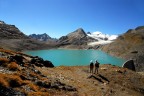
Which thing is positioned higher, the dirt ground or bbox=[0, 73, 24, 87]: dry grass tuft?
bbox=[0, 73, 24, 87]: dry grass tuft

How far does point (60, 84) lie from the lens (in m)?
28.2

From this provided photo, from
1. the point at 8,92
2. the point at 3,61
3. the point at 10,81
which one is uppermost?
the point at 3,61

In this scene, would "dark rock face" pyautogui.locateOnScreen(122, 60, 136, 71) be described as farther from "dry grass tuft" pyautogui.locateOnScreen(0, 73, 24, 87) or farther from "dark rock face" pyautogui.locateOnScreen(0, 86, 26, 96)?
"dark rock face" pyautogui.locateOnScreen(0, 86, 26, 96)

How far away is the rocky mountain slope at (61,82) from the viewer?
2308 cm

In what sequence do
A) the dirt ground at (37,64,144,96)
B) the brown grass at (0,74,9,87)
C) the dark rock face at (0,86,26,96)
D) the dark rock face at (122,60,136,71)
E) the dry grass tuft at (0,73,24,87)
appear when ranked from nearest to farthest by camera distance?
the dark rock face at (0,86,26,96) → the brown grass at (0,74,9,87) → the dry grass tuft at (0,73,24,87) → the dirt ground at (37,64,144,96) → the dark rock face at (122,60,136,71)

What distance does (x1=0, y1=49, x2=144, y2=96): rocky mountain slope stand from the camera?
2308 centimetres

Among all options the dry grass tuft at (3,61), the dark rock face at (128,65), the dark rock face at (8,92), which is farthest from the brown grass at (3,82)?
the dark rock face at (128,65)

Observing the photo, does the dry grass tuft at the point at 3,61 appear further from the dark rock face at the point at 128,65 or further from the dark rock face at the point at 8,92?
the dark rock face at the point at 128,65

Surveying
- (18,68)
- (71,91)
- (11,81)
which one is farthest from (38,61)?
(11,81)

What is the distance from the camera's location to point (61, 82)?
29219mm

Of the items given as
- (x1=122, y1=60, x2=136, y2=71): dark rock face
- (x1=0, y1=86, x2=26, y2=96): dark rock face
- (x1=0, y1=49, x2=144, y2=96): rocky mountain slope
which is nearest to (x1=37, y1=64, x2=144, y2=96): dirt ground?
(x1=0, y1=49, x2=144, y2=96): rocky mountain slope

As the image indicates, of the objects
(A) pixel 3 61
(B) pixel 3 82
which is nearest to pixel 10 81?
(B) pixel 3 82

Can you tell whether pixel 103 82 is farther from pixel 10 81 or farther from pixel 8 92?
pixel 8 92

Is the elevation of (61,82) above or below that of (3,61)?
below
